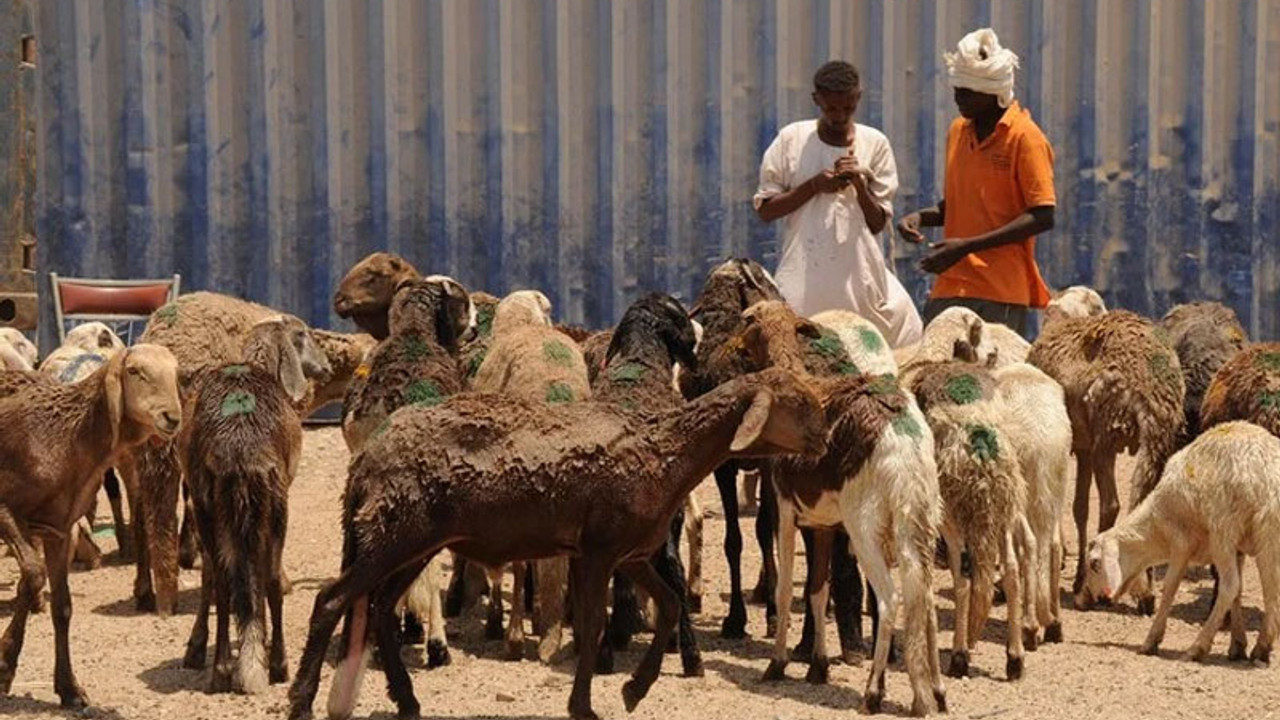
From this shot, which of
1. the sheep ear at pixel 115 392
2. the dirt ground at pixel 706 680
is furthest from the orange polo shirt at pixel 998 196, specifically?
the sheep ear at pixel 115 392

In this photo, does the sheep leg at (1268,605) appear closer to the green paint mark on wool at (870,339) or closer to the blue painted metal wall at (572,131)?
the green paint mark on wool at (870,339)

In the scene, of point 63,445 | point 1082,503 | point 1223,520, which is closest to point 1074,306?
point 1082,503

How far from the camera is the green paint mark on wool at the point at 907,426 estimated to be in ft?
28.3

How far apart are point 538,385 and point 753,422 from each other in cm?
188

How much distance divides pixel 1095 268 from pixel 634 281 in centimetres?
306

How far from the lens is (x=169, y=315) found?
11.6 metres

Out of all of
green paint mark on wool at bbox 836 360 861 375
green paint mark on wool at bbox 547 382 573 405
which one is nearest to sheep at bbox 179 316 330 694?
green paint mark on wool at bbox 547 382 573 405

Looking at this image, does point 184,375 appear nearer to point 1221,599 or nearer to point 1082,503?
point 1082,503

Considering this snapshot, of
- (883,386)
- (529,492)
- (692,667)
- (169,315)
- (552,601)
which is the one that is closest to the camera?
(529,492)

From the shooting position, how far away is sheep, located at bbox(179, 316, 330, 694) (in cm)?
883

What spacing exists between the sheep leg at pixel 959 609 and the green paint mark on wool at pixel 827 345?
987mm

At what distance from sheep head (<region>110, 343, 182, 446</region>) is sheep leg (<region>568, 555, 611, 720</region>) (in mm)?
1801

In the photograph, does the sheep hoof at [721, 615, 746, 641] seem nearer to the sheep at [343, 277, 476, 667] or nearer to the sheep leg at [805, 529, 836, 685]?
the sheep leg at [805, 529, 836, 685]

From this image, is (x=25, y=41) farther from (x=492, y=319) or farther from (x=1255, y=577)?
(x=1255, y=577)
